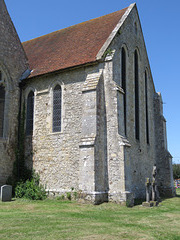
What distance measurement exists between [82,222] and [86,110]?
20.8 ft

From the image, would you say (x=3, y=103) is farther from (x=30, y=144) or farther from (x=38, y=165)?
(x=38, y=165)

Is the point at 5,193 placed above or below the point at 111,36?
below

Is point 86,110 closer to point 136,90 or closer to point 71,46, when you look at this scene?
point 136,90

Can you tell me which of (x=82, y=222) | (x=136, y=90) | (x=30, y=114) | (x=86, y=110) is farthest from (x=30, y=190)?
(x=136, y=90)

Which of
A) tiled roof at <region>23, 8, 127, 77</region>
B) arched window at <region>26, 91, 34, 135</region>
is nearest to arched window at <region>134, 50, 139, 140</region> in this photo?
tiled roof at <region>23, 8, 127, 77</region>

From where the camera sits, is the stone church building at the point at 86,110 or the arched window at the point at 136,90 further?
the arched window at the point at 136,90

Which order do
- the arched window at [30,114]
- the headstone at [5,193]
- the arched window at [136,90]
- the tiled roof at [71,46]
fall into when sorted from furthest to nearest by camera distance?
the arched window at [136,90]
the arched window at [30,114]
the tiled roof at [71,46]
the headstone at [5,193]

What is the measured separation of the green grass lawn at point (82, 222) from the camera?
712 centimetres

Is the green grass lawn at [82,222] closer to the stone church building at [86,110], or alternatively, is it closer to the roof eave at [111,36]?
the stone church building at [86,110]

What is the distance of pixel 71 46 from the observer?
57.4 ft

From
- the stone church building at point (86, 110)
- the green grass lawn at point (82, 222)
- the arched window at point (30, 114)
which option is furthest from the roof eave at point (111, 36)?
the green grass lawn at point (82, 222)

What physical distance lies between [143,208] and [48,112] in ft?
24.0

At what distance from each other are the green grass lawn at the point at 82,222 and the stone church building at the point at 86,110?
1.69 m

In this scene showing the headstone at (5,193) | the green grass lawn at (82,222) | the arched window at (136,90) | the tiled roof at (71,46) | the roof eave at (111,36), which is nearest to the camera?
the green grass lawn at (82,222)
